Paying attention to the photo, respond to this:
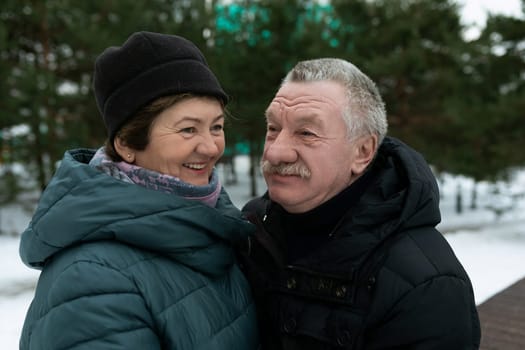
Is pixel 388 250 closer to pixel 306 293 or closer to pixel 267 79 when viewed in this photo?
pixel 306 293

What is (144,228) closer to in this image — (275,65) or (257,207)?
(257,207)

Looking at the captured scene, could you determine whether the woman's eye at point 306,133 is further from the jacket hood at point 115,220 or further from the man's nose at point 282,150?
the jacket hood at point 115,220

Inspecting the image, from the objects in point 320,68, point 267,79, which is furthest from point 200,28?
point 320,68

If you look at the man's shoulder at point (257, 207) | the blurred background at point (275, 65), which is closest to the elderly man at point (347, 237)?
the man's shoulder at point (257, 207)

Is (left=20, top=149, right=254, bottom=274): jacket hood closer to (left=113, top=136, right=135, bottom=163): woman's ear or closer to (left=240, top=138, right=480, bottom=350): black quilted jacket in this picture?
(left=113, top=136, right=135, bottom=163): woman's ear

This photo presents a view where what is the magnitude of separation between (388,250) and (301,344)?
0.45 m

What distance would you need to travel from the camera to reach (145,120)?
1569 mm

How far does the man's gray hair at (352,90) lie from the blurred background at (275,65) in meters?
8.66

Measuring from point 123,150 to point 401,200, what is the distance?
100 cm

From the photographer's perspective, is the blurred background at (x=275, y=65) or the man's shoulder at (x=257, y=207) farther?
the blurred background at (x=275, y=65)

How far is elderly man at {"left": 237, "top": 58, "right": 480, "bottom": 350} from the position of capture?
5.02 ft

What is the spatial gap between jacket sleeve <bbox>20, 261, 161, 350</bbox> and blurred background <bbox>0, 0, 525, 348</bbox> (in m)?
8.57

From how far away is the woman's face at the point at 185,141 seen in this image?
5.20 ft

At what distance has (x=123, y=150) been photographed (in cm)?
163
